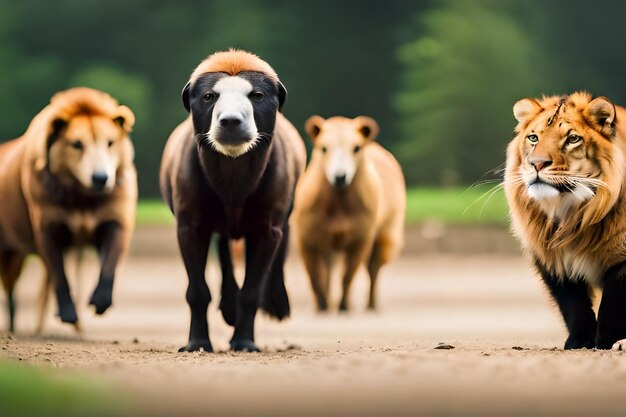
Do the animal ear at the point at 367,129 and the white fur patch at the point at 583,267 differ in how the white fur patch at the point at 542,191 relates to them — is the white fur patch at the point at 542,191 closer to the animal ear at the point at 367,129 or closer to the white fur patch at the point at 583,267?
the white fur patch at the point at 583,267

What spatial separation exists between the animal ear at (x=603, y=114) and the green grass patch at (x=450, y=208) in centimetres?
1001

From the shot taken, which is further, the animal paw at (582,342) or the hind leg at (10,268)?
the hind leg at (10,268)

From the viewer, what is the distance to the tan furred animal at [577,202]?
5164mm

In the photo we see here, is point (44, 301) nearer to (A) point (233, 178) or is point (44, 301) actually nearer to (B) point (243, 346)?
(B) point (243, 346)

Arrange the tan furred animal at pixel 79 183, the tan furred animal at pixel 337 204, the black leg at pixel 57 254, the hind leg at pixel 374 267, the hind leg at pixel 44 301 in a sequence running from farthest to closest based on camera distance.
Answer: the hind leg at pixel 374 267, the tan furred animal at pixel 337 204, the hind leg at pixel 44 301, the tan furred animal at pixel 79 183, the black leg at pixel 57 254

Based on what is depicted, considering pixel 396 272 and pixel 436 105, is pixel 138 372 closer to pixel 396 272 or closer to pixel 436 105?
pixel 396 272

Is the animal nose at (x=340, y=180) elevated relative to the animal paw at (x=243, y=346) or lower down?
elevated

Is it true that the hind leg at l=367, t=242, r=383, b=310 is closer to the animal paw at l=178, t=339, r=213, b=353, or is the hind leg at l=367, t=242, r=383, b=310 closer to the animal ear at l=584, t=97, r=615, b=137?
the animal paw at l=178, t=339, r=213, b=353

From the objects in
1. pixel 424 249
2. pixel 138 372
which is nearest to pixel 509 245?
pixel 424 249

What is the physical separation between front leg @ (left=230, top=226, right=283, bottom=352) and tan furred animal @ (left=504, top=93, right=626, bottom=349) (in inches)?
48.2

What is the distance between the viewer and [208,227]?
5758 millimetres

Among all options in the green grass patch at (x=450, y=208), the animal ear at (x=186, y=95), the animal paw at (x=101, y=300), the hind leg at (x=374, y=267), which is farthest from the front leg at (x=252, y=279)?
the green grass patch at (x=450, y=208)

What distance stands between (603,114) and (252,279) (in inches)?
74.0

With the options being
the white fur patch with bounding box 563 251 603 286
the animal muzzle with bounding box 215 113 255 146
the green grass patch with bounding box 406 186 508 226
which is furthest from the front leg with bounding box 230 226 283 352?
the green grass patch with bounding box 406 186 508 226
